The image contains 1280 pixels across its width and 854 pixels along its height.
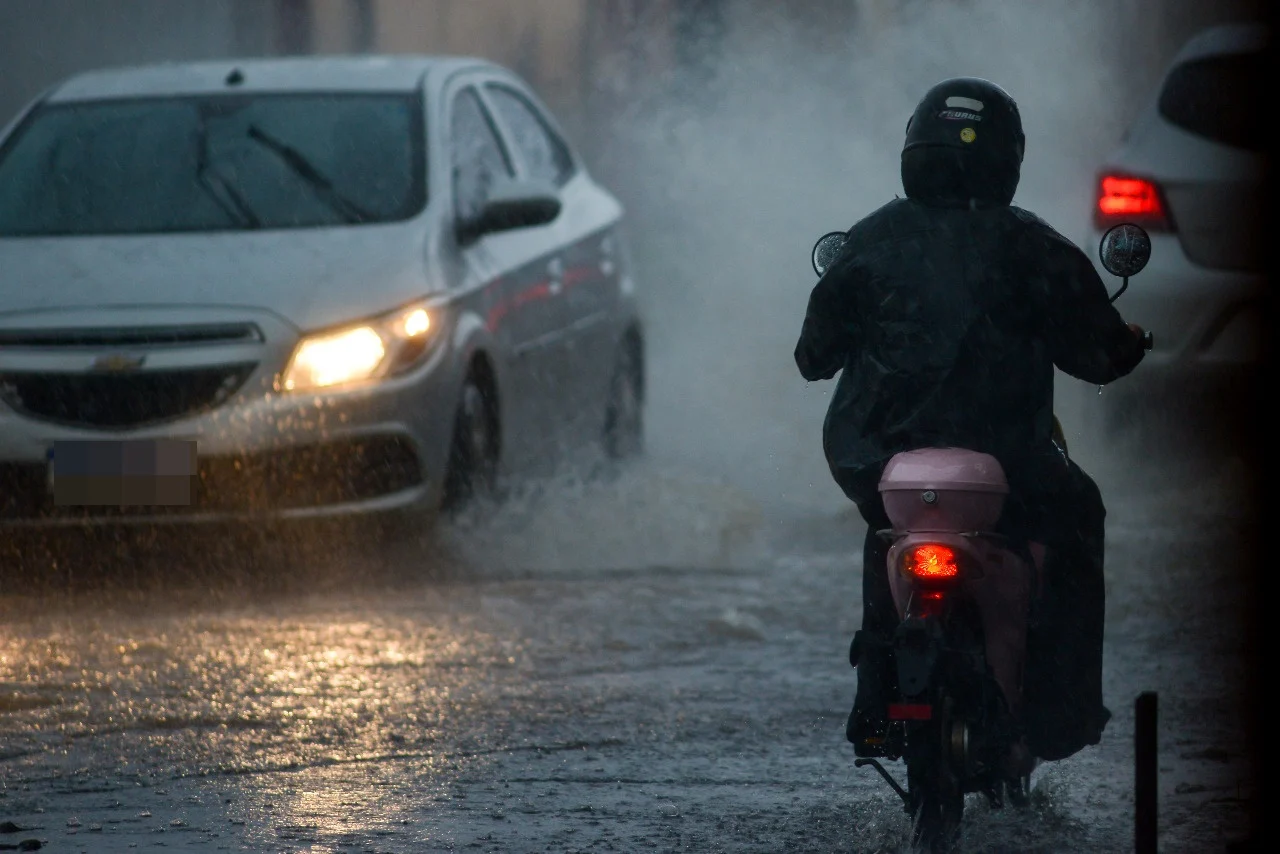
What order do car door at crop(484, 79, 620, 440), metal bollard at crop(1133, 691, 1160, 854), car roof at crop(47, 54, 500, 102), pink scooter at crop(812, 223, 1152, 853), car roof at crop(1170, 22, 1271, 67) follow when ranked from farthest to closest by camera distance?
car door at crop(484, 79, 620, 440)
car roof at crop(47, 54, 500, 102)
car roof at crop(1170, 22, 1271, 67)
pink scooter at crop(812, 223, 1152, 853)
metal bollard at crop(1133, 691, 1160, 854)

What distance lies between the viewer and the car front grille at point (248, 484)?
323 inches

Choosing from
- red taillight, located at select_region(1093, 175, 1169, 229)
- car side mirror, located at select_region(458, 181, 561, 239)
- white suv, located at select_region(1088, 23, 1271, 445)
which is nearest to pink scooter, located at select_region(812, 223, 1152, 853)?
white suv, located at select_region(1088, 23, 1271, 445)

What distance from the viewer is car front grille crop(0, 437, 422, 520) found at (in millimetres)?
8211

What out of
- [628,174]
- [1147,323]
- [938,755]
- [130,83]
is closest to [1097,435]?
[1147,323]

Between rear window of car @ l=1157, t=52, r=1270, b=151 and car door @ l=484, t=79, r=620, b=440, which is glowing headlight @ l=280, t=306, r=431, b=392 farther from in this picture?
rear window of car @ l=1157, t=52, r=1270, b=151

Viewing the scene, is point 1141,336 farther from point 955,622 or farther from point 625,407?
point 625,407

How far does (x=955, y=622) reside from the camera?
15.8ft

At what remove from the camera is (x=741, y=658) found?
7473 mm

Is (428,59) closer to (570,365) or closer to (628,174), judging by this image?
(570,365)

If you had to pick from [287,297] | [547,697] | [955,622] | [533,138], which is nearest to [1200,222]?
[533,138]

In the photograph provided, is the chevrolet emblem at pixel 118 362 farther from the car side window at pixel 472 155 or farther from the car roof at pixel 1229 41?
the car roof at pixel 1229 41

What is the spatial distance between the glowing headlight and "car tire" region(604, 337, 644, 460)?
2246mm

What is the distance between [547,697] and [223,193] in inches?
121

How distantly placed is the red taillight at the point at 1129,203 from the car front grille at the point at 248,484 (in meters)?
2.83
